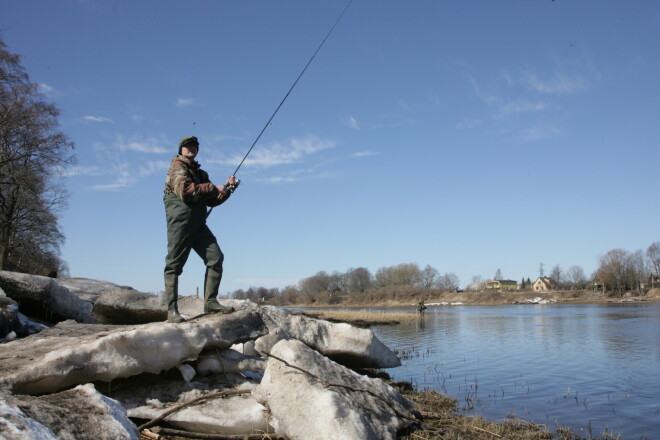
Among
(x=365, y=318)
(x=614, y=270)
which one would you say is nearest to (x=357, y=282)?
(x=614, y=270)

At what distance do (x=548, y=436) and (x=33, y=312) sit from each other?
8.95m

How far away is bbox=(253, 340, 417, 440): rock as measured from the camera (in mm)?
4637

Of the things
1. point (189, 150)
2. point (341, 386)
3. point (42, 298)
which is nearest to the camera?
point (341, 386)

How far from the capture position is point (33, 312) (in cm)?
984

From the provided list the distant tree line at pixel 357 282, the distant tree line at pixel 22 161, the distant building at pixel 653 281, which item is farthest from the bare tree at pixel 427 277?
the distant tree line at pixel 22 161

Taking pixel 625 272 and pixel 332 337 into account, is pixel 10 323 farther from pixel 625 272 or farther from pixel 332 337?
pixel 625 272

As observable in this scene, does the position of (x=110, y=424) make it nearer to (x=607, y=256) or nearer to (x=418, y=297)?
(x=418, y=297)

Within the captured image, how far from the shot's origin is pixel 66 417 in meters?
3.47

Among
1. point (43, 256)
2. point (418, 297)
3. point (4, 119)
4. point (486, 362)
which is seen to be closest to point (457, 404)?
point (486, 362)

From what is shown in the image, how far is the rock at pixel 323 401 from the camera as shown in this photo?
183 inches

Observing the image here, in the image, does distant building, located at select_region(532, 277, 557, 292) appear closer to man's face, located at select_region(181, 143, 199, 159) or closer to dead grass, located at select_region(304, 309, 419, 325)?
dead grass, located at select_region(304, 309, 419, 325)

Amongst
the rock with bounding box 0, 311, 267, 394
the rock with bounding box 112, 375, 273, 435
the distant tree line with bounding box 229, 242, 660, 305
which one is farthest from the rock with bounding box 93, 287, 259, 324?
the distant tree line with bounding box 229, 242, 660, 305

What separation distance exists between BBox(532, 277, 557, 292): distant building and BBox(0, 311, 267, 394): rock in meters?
151

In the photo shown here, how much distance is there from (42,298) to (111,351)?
5.78 metres
